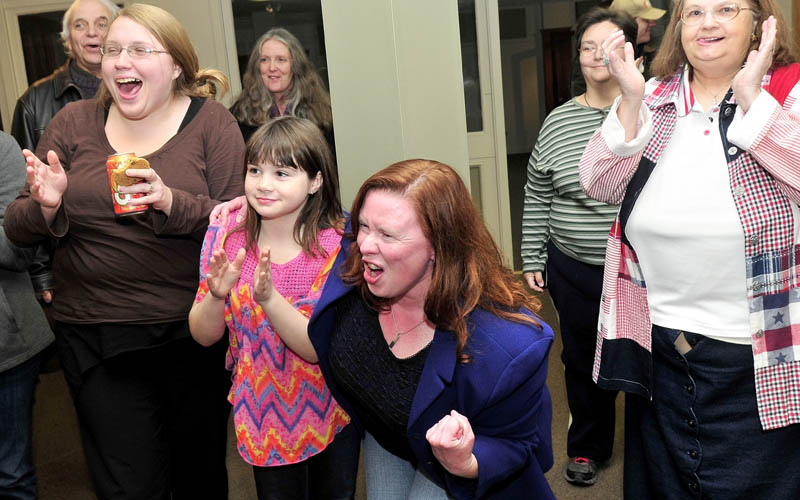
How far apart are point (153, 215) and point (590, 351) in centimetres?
160

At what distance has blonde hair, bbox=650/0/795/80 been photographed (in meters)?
1.71

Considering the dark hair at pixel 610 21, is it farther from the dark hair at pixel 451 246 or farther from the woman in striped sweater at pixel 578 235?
the dark hair at pixel 451 246

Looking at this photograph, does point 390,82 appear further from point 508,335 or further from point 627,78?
point 508,335

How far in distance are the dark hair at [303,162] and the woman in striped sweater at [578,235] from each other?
966 mm

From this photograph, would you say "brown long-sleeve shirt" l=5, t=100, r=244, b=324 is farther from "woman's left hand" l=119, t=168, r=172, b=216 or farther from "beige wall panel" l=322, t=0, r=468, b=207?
"beige wall panel" l=322, t=0, r=468, b=207

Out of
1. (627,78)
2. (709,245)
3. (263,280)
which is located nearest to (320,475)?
(263,280)

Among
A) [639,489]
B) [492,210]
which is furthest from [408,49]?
[492,210]

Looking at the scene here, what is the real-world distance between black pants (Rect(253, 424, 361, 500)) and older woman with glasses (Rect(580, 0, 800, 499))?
2.25 ft

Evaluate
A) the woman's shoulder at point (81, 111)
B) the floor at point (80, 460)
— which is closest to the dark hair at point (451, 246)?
the woman's shoulder at point (81, 111)

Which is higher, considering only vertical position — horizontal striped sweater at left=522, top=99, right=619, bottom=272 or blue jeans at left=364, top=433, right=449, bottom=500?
horizontal striped sweater at left=522, top=99, right=619, bottom=272

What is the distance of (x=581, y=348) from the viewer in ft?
9.02

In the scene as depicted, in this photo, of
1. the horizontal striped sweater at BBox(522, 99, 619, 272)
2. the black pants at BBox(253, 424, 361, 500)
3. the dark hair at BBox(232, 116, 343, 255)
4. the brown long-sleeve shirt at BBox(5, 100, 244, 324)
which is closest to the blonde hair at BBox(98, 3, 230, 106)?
the brown long-sleeve shirt at BBox(5, 100, 244, 324)

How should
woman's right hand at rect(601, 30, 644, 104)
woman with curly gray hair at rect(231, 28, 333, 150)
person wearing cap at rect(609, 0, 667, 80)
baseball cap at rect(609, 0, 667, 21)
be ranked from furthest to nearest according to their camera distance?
baseball cap at rect(609, 0, 667, 21), woman with curly gray hair at rect(231, 28, 333, 150), person wearing cap at rect(609, 0, 667, 80), woman's right hand at rect(601, 30, 644, 104)

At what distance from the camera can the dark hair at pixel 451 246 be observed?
1.58 m
